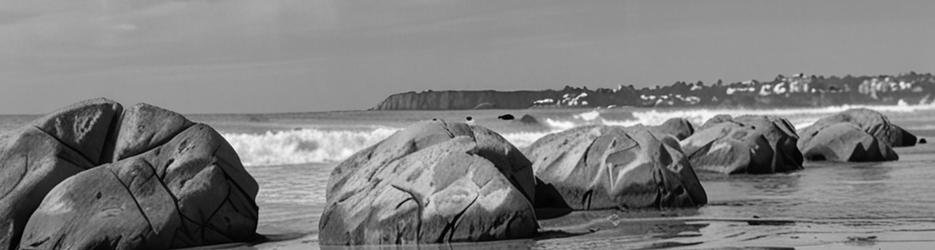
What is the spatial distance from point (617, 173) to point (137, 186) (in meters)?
5.81

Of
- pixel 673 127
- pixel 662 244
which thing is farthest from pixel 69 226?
pixel 673 127

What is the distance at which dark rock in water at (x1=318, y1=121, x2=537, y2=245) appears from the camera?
1090 cm

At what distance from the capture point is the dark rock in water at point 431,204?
35.8 feet

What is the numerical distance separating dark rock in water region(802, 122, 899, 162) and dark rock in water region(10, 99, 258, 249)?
16246mm

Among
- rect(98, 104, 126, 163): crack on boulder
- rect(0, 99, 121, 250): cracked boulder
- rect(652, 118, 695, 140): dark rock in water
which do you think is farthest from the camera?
rect(652, 118, 695, 140): dark rock in water

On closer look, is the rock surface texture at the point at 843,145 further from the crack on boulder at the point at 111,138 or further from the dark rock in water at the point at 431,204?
the crack on boulder at the point at 111,138

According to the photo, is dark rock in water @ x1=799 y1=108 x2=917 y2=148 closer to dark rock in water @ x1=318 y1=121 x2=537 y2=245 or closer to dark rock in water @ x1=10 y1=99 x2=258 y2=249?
dark rock in water @ x1=318 y1=121 x2=537 y2=245

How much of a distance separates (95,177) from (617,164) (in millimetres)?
6170

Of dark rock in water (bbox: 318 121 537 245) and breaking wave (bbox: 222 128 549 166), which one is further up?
dark rock in water (bbox: 318 121 537 245)

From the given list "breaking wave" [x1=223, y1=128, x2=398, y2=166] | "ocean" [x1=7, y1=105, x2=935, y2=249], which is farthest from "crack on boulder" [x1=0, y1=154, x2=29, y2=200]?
"breaking wave" [x1=223, y1=128, x2=398, y2=166]

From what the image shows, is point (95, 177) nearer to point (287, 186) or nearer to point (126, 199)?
point (126, 199)

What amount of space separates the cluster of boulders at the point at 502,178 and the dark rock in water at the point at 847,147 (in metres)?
3.46

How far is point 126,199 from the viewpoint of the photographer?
11.0 m

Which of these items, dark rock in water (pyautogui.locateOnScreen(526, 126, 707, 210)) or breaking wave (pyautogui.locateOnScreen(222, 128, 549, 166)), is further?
breaking wave (pyautogui.locateOnScreen(222, 128, 549, 166))
